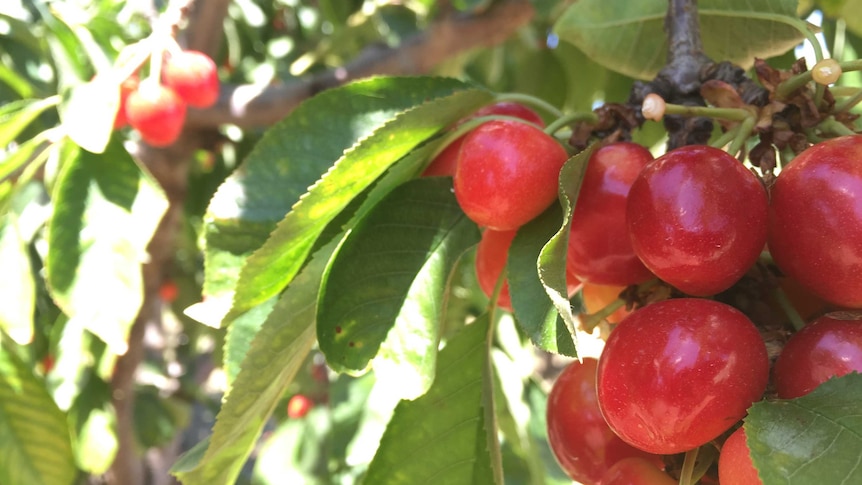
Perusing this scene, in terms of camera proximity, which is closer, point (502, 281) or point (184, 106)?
point (502, 281)

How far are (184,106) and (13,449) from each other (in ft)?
1.87

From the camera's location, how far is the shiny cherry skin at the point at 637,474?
0.44 meters

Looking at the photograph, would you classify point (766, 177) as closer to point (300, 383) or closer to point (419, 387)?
point (419, 387)

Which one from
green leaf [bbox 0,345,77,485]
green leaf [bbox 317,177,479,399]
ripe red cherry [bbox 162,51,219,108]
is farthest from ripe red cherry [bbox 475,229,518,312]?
ripe red cherry [bbox 162,51,219,108]

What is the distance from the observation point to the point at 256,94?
1339 millimetres

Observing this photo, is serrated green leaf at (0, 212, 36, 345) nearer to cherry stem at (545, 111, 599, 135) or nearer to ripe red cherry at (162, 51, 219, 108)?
ripe red cherry at (162, 51, 219, 108)

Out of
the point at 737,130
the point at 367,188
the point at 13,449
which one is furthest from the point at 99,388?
the point at 737,130

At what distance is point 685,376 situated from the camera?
38cm

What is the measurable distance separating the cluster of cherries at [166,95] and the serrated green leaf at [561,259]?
2.75 ft

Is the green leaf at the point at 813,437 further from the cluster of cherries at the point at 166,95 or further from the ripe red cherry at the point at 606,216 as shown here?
the cluster of cherries at the point at 166,95

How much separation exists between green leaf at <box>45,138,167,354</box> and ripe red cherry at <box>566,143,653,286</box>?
602mm

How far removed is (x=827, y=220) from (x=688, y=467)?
158mm

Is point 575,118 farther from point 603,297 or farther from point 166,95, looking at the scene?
point 166,95

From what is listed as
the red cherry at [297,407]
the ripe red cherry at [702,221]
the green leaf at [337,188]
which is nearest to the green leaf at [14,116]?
the green leaf at [337,188]
